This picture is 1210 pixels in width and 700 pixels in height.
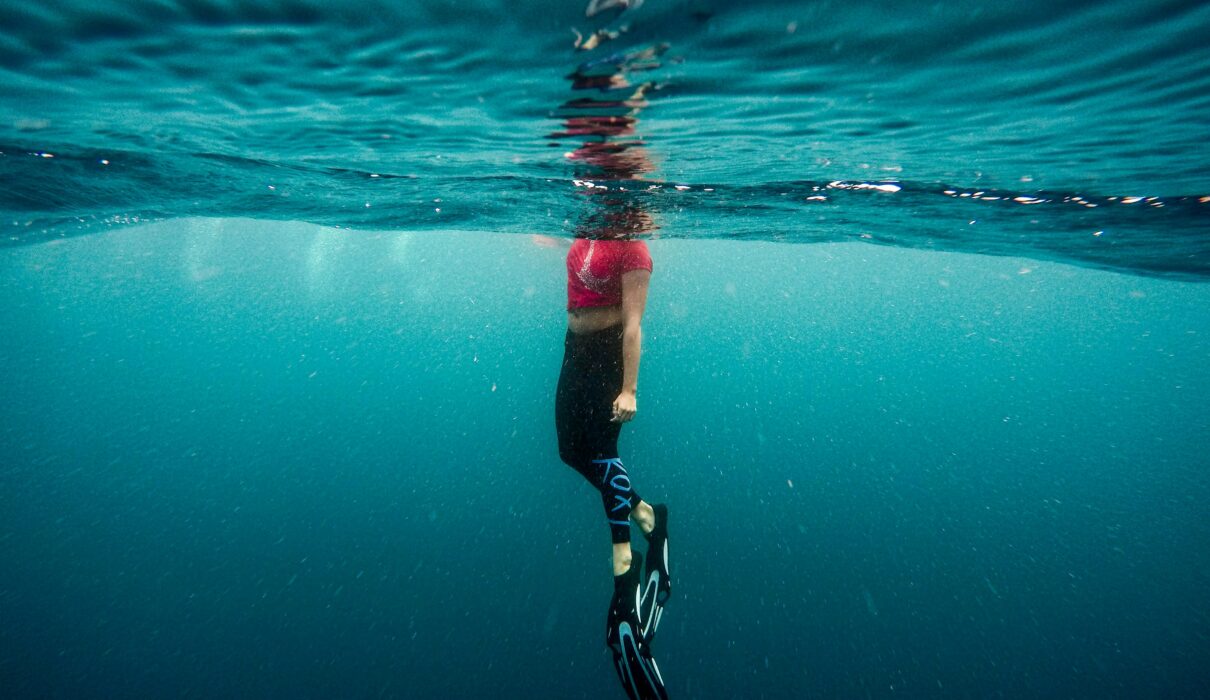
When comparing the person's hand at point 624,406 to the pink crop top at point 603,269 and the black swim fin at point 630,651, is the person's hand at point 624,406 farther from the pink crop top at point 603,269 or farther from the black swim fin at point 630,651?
the black swim fin at point 630,651

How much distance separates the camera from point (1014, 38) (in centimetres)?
246

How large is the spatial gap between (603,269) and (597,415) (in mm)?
1289

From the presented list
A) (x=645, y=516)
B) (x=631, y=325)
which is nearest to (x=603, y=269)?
(x=631, y=325)

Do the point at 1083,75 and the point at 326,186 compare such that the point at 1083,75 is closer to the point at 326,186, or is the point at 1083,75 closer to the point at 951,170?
the point at 951,170

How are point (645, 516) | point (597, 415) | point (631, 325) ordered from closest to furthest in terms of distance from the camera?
point (631, 325)
point (597, 415)
point (645, 516)

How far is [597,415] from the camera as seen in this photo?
401 cm

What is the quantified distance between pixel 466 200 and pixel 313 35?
17.0 ft

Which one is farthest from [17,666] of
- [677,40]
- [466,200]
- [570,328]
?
[677,40]

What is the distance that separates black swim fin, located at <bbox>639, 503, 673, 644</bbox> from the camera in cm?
443

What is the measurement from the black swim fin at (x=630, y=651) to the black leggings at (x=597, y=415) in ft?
1.76

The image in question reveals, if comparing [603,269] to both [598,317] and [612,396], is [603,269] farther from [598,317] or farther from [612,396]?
[612,396]

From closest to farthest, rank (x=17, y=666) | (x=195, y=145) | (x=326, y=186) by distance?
(x=195, y=145) < (x=326, y=186) < (x=17, y=666)

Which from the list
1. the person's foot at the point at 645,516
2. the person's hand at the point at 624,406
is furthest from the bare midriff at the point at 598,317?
the person's foot at the point at 645,516

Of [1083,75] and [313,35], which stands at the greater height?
[313,35]
